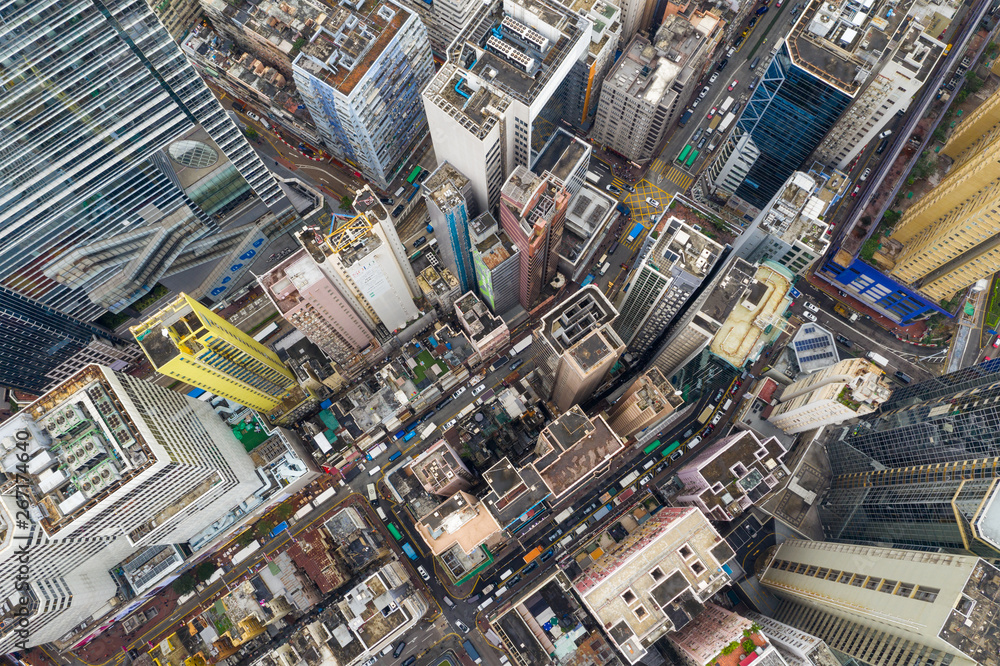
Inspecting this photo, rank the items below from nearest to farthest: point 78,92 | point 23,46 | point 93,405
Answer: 1. point 23,46
2. point 78,92
3. point 93,405

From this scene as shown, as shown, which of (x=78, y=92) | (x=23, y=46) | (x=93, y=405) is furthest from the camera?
(x=93, y=405)

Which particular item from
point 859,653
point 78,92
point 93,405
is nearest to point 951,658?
point 859,653

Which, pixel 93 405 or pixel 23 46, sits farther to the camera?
pixel 93 405

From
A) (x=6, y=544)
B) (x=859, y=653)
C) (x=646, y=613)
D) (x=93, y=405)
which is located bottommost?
(x=859, y=653)

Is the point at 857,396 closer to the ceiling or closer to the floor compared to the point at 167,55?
closer to the floor

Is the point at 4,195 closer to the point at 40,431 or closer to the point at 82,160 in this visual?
the point at 82,160

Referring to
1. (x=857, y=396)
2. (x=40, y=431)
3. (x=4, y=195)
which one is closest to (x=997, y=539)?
(x=857, y=396)

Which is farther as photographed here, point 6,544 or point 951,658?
point 6,544

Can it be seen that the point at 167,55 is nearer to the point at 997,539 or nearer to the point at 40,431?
the point at 40,431

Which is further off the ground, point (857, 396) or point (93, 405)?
point (93, 405)
